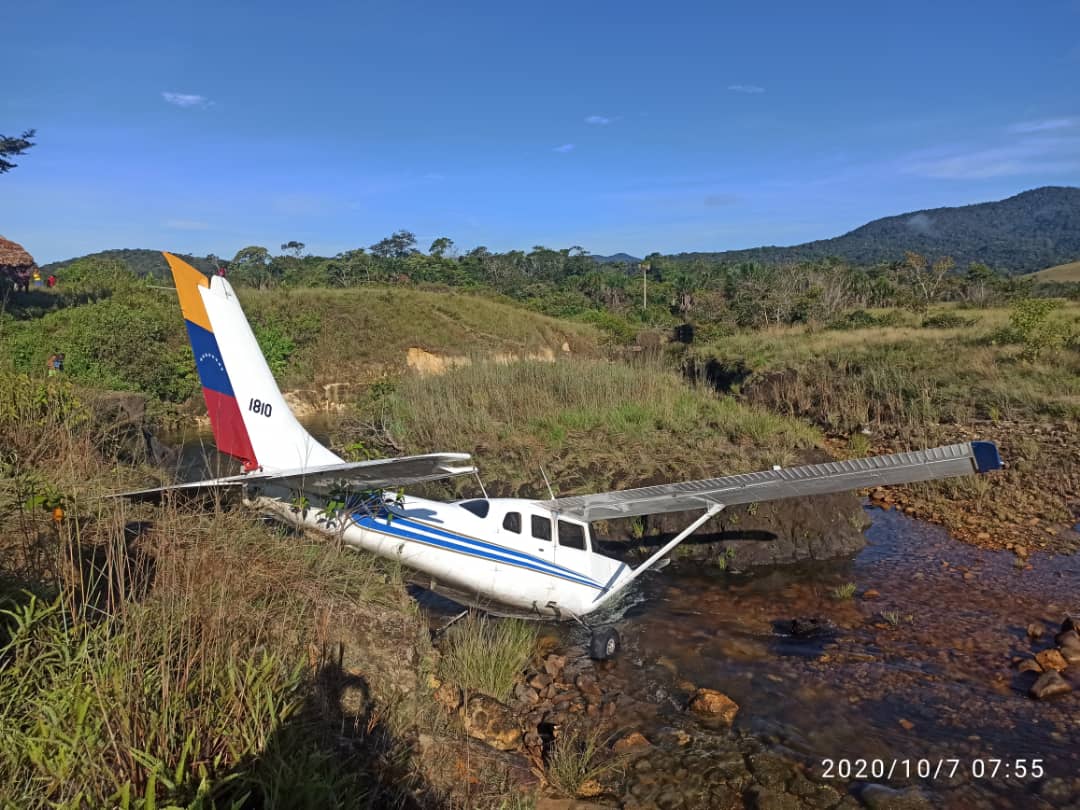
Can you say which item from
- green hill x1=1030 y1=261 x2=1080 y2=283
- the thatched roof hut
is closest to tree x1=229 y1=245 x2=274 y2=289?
the thatched roof hut

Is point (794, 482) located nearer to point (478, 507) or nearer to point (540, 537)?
point (540, 537)

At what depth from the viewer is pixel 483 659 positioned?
6.66 m

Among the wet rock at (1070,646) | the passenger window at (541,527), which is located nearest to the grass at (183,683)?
the passenger window at (541,527)

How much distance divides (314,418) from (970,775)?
2606 cm

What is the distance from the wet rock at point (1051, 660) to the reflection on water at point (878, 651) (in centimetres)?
16

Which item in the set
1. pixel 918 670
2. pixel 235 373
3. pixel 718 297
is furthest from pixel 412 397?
pixel 718 297

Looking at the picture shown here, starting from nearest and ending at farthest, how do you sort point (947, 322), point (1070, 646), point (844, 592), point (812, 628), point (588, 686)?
point (588, 686)
point (1070, 646)
point (812, 628)
point (844, 592)
point (947, 322)

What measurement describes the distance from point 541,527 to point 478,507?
840 millimetres

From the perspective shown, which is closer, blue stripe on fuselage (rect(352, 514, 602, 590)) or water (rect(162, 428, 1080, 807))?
water (rect(162, 428, 1080, 807))

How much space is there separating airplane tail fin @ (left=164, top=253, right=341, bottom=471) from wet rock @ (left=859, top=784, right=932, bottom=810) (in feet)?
20.3

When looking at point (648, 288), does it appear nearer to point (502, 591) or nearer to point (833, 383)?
point (833, 383)

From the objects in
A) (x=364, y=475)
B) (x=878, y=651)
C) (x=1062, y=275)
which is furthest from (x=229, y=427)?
(x=1062, y=275)

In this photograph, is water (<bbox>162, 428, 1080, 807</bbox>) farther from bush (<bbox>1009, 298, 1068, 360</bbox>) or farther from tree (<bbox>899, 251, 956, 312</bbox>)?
tree (<bbox>899, 251, 956, 312</bbox>)

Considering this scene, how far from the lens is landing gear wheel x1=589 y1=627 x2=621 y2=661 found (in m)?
7.79
